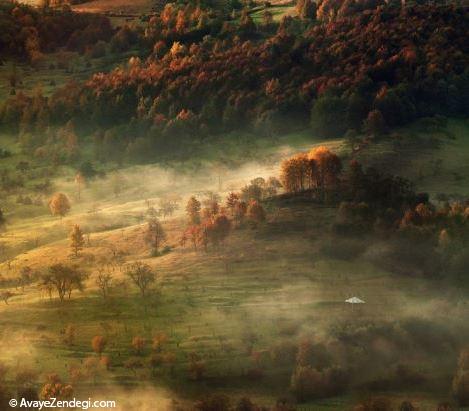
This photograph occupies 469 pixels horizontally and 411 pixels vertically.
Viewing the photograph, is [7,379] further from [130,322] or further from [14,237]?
[14,237]

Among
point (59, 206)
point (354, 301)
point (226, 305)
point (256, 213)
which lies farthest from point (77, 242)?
point (354, 301)

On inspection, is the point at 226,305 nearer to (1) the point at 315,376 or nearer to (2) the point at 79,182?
(1) the point at 315,376

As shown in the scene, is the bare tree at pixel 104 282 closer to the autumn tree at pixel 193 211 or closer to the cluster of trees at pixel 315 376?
the autumn tree at pixel 193 211

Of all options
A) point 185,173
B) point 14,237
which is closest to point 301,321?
point 14,237

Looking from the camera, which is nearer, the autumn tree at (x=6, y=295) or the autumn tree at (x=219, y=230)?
the autumn tree at (x=6, y=295)

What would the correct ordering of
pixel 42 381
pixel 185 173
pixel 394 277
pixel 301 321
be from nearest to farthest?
pixel 42 381 → pixel 301 321 → pixel 394 277 → pixel 185 173

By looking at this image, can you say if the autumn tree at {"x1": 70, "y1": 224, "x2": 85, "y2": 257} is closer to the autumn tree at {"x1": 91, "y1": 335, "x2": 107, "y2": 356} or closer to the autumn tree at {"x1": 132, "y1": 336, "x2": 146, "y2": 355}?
the autumn tree at {"x1": 91, "y1": 335, "x2": 107, "y2": 356}

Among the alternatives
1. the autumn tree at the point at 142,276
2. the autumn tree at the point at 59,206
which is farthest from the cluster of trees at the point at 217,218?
the autumn tree at the point at 59,206
